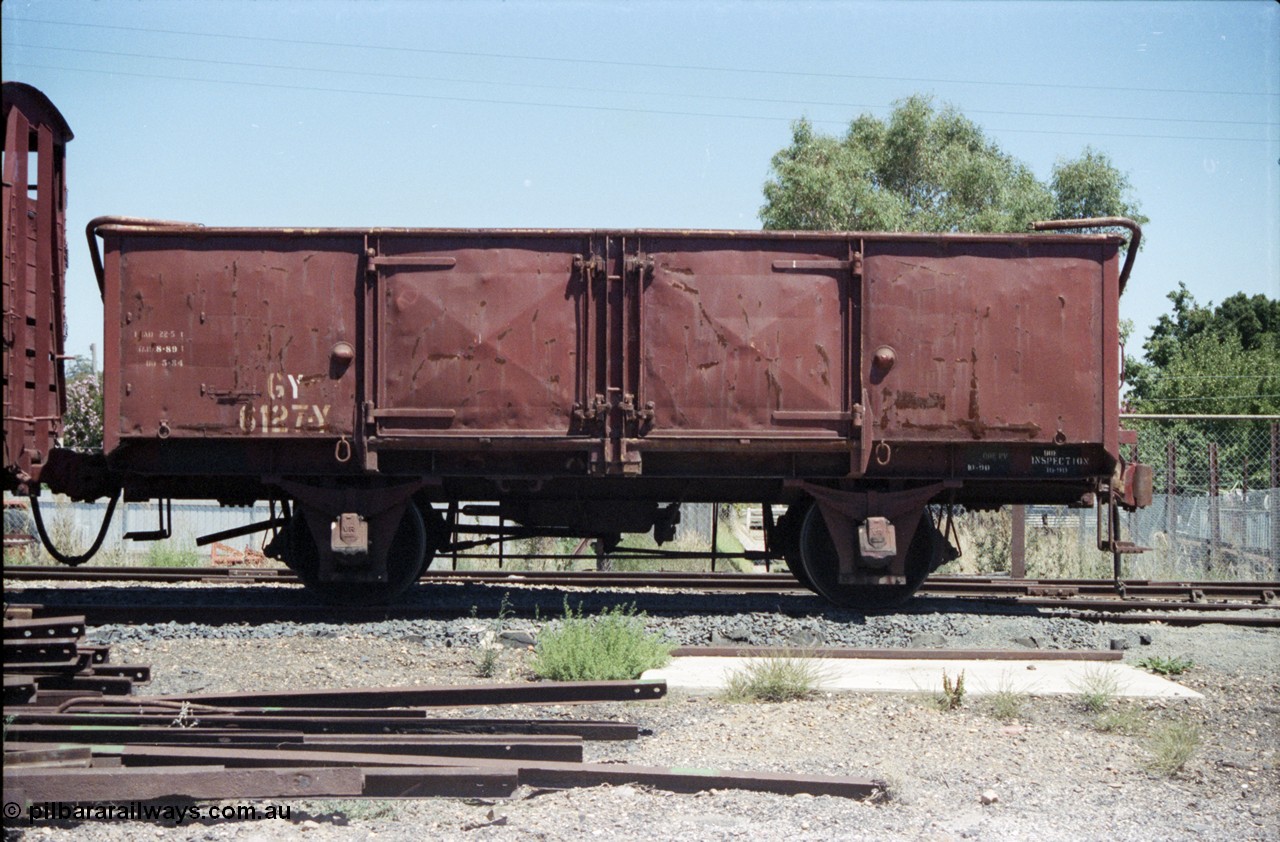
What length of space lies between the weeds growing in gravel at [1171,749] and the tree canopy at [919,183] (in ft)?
88.9

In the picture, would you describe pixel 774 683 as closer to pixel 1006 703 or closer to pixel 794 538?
pixel 1006 703

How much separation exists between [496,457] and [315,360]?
1.79 metres

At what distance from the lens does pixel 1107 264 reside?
995cm

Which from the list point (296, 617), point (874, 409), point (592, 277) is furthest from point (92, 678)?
point (874, 409)

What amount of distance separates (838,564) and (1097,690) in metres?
3.43

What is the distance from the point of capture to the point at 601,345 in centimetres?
973

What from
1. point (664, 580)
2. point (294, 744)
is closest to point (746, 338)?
point (664, 580)

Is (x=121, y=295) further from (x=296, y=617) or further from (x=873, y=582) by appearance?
(x=873, y=582)

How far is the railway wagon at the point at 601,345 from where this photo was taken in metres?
9.68

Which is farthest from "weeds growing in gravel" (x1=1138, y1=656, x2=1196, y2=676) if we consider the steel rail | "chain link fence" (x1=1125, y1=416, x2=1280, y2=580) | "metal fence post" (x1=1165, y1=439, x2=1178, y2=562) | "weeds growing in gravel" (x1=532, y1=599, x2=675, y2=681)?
"metal fence post" (x1=1165, y1=439, x2=1178, y2=562)

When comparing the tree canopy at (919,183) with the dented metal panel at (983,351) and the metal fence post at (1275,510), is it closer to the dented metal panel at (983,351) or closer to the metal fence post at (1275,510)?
the metal fence post at (1275,510)

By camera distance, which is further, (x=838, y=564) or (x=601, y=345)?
(x=838, y=564)

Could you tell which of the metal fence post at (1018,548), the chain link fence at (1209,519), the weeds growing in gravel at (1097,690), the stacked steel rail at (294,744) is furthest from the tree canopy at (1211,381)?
the stacked steel rail at (294,744)

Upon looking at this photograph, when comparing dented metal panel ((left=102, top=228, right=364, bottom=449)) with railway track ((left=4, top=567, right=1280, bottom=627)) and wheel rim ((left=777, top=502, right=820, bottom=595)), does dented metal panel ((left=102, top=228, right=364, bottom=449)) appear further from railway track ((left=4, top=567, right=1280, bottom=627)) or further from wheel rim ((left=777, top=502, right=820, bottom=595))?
wheel rim ((left=777, top=502, right=820, bottom=595))
